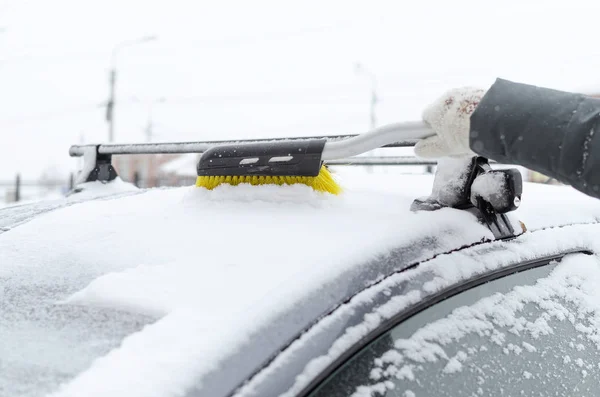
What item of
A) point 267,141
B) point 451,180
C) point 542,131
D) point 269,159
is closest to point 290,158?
point 269,159

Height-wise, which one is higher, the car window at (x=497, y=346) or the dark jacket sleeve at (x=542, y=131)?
the dark jacket sleeve at (x=542, y=131)

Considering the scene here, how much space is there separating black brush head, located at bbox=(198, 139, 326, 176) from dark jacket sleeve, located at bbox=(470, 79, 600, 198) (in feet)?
1.19

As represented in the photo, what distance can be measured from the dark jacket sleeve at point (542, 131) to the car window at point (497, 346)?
27 centimetres

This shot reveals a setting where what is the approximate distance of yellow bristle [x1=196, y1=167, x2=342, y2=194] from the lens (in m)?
1.36

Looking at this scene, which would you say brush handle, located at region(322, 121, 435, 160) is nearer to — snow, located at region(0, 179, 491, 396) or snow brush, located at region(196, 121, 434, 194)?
snow brush, located at region(196, 121, 434, 194)

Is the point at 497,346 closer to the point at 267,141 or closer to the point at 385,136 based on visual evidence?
the point at 385,136

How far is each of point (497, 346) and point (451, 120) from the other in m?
0.44

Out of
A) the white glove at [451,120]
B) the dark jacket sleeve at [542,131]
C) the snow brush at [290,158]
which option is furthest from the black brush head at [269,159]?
the dark jacket sleeve at [542,131]

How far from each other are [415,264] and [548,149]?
12.5 inches

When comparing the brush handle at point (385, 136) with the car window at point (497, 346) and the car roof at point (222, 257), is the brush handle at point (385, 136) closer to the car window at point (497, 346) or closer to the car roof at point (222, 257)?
the car roof at point (222, 257)

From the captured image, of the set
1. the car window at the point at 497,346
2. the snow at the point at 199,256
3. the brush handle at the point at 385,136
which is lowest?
the car window at the point at 497,346

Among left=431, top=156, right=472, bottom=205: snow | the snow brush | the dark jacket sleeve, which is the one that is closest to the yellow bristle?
the snow brush

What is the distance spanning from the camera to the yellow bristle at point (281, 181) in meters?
1.36

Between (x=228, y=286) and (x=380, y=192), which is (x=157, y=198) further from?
(x=228, y=286)
